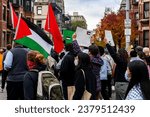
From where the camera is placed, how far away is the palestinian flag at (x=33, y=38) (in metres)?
10.4

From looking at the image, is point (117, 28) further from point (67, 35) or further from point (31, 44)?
point (31, 44)

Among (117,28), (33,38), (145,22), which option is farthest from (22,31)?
(117,28)

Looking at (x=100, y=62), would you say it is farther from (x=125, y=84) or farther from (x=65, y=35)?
(x=65, y=35)

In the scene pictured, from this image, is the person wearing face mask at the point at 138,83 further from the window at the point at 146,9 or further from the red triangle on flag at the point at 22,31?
the window at the point at 146,9

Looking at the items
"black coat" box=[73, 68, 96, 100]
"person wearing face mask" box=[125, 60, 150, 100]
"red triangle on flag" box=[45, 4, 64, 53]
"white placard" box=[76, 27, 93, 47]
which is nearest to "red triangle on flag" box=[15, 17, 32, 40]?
"red triangle on flag" box=[45, 4, 64, 53]

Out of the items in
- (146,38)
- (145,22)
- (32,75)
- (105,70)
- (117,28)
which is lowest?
(146,38)

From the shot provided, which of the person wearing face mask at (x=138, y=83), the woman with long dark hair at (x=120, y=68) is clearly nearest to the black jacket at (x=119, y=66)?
the woman with long dark hair at (x=120, y=68)

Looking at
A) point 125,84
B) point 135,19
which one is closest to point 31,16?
point 135,19

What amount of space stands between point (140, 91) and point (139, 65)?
0.35 metres

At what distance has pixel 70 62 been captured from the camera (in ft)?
37.0

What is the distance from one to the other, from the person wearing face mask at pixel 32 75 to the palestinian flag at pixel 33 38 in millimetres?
2768

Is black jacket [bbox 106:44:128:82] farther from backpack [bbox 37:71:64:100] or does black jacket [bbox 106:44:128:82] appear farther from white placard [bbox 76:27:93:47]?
white placard [bbox 76:27:93:47]

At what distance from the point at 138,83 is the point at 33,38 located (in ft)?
15.0

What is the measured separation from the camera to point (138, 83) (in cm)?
635
